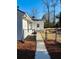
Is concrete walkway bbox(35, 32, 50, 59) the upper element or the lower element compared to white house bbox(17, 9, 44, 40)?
lower

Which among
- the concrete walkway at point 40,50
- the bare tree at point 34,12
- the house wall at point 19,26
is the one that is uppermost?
the bare tree at point 34,12

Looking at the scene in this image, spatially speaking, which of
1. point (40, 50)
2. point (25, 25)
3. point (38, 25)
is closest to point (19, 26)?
point (25, 25)

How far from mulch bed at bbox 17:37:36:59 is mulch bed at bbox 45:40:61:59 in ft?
0.75

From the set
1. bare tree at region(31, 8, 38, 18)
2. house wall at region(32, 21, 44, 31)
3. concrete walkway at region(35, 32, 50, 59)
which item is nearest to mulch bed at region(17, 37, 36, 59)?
concrete walkway at region(35, 32, 50, 59)

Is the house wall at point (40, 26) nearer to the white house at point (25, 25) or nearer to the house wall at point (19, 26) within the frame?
the white house at point (25, 25)

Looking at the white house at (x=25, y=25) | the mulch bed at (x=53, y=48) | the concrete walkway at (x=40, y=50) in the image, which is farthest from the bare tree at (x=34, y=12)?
the mulch bed at (x=53, y=48)

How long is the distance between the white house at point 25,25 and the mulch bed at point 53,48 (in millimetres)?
273

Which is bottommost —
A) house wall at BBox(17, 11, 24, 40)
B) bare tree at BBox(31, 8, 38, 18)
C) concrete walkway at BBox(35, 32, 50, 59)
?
concrete walkway at BBox(35, 32, 50, 59)

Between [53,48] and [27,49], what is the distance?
16.4 inches

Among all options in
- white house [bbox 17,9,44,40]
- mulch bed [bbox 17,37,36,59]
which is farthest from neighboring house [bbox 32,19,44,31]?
mulch bed [bbox 17,37,36,59]

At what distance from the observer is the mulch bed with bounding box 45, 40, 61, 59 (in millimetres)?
2871

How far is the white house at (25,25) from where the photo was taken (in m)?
2.87

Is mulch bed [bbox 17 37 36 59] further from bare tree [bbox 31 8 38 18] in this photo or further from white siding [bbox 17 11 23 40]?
bare tree [bbox 31 8 38 18]
